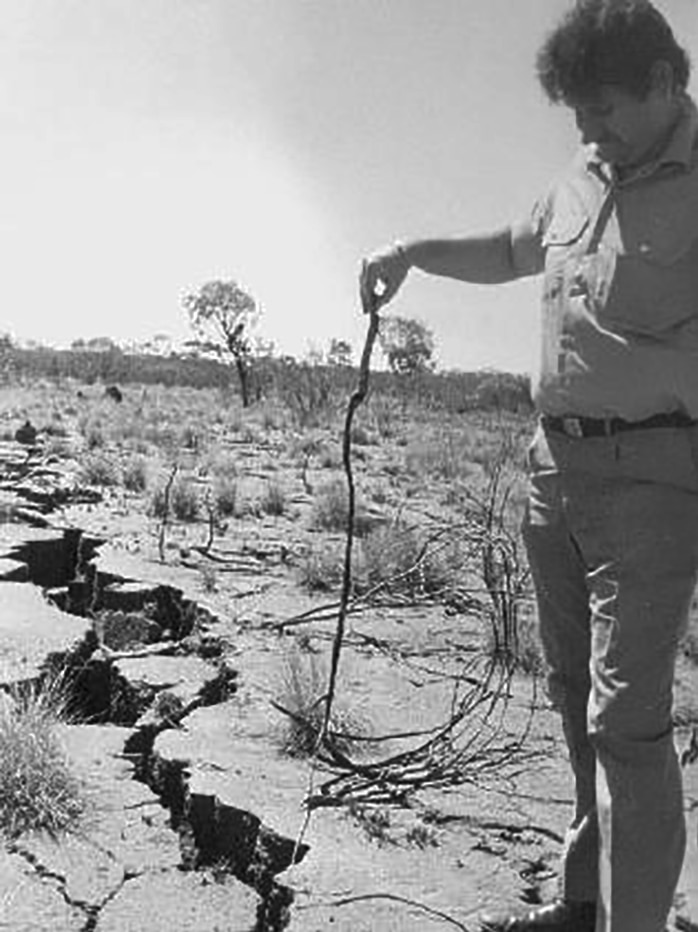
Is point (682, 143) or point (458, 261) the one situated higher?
point (682, 143)

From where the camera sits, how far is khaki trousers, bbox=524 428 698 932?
7.52ft

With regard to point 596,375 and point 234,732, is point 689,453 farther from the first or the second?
point 234,732

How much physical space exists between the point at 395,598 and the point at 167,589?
3.56ft

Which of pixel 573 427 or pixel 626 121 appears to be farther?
pixel 573 427

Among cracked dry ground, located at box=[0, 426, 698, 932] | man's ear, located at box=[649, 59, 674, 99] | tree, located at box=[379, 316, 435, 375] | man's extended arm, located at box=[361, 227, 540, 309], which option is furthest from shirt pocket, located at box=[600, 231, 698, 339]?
tree, located at box=[379, 316, 435, 375]

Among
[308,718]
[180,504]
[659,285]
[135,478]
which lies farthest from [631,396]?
[135,478]

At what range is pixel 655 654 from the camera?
90.0 inches

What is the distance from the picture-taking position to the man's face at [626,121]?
2297 mm

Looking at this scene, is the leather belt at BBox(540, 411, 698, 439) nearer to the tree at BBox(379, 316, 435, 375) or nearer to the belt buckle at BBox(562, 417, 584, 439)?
the belt buckle at BBox(562, 417, 584, 439)

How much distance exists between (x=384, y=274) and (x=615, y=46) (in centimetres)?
76

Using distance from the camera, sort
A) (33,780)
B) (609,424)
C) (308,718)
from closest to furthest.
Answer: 1. (609,424)
2. (33,780)
3. (308,718)

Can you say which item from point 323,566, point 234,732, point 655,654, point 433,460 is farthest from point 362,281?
point 433,460

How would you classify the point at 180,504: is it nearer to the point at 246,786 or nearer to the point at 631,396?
the point at 246,786

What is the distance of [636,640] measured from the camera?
2.29 m
